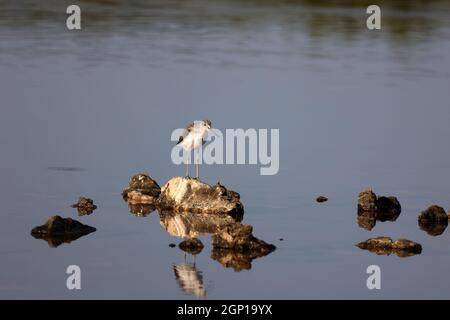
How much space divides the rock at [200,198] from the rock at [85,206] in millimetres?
1594

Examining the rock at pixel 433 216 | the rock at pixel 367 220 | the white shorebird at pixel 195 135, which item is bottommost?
the rock at pixel 367 220

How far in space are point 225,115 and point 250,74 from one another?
28.3 ft

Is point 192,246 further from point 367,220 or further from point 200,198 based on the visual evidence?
point 367,220

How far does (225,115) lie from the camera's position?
37750 mm

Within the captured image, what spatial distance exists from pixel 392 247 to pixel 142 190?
19.9ft

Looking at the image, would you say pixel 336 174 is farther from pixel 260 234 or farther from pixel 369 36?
pixel 369 36

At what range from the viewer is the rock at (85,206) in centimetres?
2838

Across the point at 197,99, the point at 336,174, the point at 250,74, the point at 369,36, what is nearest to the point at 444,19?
the point at 369,36

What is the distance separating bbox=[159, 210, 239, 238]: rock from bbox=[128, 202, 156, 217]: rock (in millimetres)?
323

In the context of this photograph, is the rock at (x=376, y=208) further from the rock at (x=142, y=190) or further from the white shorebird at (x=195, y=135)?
the rock at (x=142, y=190)

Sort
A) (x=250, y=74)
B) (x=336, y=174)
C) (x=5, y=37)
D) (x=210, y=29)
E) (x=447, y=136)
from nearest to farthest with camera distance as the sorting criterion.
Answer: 1. (x=336, y=174)
2. (x=447, y=136)
3. (x=250, y=74)
4. (x=5, y=37)
5. (x=210, y=29)

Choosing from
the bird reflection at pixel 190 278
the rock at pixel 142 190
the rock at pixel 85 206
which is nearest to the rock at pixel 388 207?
the rock at pixel 142 190

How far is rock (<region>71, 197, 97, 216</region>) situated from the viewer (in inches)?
1117

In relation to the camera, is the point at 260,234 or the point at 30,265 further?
the point at 260,234
